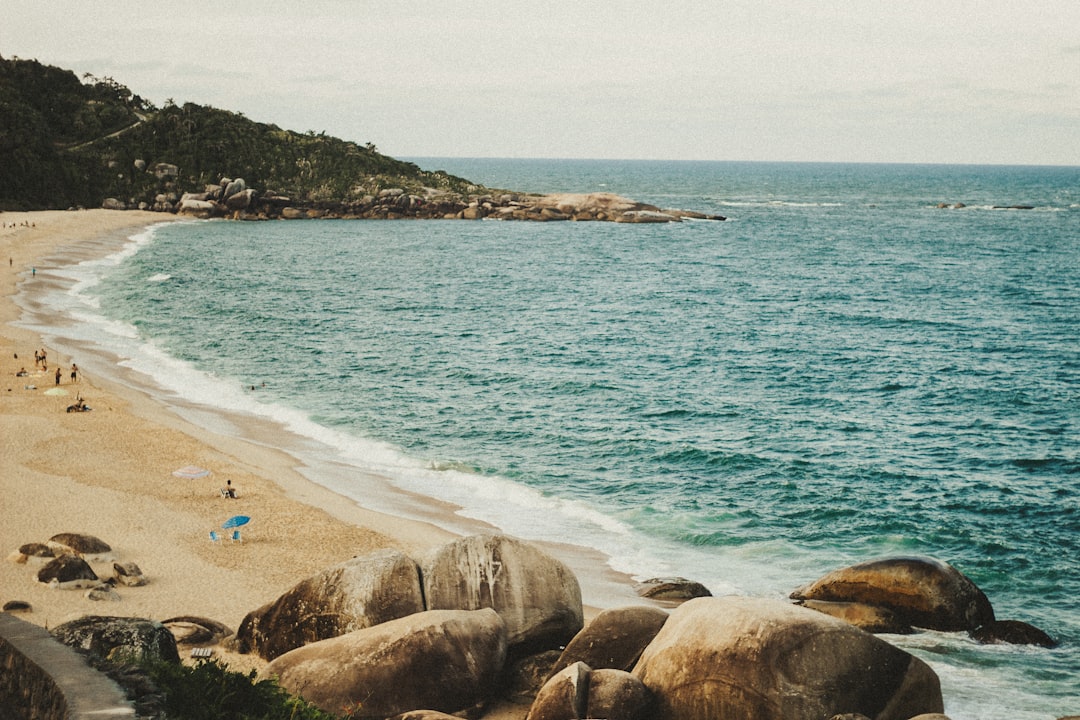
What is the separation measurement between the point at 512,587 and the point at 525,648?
1.17 metres

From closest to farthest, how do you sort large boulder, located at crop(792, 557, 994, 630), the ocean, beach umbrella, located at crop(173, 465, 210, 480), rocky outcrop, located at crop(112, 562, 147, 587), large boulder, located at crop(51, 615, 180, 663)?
large boulder, located at crop(51, 615, 180, 663) → large boulder, located at crop(792, 557, 994, 630) → rocky outcrop, located at crop(112, 562, 147, 587) → the ocean → beach umbrella, located at crop(173, 465, 210, 480)

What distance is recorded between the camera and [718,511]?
2828 cm

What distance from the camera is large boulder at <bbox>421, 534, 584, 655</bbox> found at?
56.2ft

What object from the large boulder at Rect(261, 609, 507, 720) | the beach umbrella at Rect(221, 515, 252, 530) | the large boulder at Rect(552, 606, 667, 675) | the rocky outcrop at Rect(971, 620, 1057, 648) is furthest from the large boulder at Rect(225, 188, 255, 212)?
the rocky outcrop at Rect(971, 620, 1057, 648)

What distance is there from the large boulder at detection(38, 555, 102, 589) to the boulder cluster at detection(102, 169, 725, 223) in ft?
344

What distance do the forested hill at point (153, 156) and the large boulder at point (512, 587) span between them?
110 metres

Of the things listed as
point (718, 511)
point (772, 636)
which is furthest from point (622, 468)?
point (772, 636)

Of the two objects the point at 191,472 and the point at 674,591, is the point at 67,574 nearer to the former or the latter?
the point at 191,472

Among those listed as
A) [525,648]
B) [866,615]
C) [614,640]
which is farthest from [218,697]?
[866,615]

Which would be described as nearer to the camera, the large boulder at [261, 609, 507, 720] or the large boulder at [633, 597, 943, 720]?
the large boulder at [633, 597, 943, 720]

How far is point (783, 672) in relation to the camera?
14.1 m

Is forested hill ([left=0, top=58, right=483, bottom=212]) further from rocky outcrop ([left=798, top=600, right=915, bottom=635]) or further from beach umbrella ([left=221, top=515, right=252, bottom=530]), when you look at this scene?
rocky outcrop ([left=798, top=600, right=915, bottom=635])

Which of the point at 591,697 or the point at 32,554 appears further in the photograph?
the point at 32,554

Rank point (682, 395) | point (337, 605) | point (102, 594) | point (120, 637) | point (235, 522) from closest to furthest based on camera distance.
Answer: point (120, 637), point (337, 605), point (102, 594), point (235, 522), point (682, 395)
